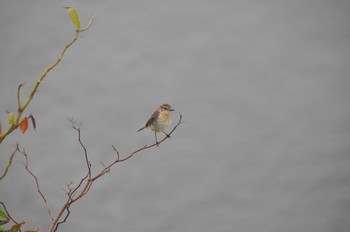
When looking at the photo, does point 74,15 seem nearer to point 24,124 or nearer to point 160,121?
point 24,124

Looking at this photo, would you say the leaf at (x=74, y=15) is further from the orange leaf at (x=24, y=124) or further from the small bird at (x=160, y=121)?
the small bird at (x=160, y=121)

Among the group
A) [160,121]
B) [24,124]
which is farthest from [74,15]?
[160,121]

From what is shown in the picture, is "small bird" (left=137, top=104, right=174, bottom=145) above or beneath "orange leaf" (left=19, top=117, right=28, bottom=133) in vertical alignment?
above

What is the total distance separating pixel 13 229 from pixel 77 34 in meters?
0.68

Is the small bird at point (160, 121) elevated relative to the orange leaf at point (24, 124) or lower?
elevated

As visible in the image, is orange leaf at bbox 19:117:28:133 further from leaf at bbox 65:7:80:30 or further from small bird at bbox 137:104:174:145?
small bird at bbox 137:104:174:145

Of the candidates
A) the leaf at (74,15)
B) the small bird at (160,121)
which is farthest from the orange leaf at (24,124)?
the small bird at (160,121)

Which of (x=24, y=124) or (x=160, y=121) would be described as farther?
(x=160, y=121)

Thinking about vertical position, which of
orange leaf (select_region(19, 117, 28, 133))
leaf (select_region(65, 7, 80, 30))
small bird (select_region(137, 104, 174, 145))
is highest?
small bird (select_region(137, 104, 174, 145))

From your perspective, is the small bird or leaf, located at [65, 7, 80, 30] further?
the small bird

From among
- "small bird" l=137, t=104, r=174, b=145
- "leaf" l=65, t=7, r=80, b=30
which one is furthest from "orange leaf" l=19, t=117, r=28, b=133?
"small bird" l=137, t=104, r=174, b=145

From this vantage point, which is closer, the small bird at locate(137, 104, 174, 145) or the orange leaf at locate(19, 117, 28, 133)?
the orange leaf at locate(19, 117, 28, 133)

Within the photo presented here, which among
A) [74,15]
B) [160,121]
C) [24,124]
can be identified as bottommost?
[24,124]

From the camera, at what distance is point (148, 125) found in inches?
206
